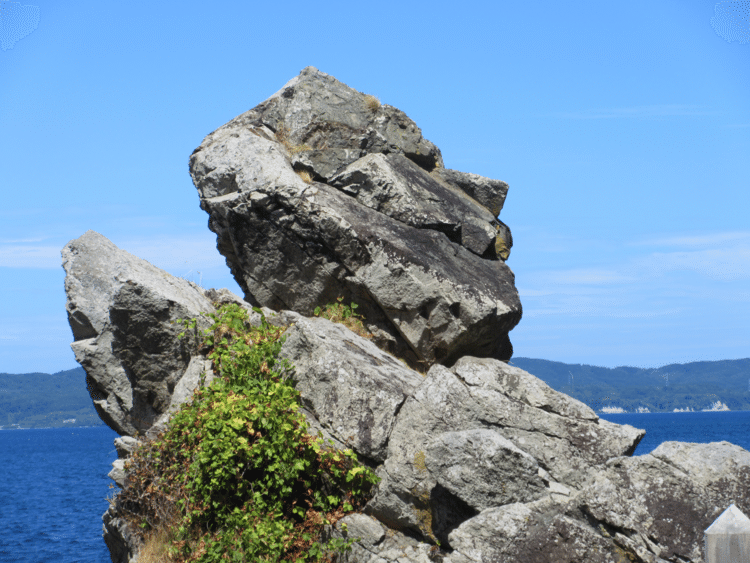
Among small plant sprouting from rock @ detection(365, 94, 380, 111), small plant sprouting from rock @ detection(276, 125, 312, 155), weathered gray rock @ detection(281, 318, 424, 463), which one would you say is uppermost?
small plant sprouting from rock @ detection(365, 94, 380, 111)

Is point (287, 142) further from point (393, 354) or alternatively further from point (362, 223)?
point (393, 354)

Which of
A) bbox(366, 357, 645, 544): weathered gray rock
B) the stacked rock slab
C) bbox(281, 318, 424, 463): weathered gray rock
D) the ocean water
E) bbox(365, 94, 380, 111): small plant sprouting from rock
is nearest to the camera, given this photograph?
the stacked rock slab

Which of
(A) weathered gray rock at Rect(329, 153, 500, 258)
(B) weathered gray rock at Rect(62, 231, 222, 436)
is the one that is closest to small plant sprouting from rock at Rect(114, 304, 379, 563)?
(B) weathered gray rock at Rect(62, 231, 222, 436)

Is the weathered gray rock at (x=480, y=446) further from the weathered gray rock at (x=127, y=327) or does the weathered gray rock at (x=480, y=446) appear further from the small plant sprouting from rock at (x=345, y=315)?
the weathered gray rock at (x=127, y=327)

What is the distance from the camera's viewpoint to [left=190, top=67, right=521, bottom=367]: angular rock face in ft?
49.0

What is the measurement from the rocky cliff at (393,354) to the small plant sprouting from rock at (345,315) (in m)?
0.21

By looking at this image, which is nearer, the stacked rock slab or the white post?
the white post

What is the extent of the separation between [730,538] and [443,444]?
4.62m

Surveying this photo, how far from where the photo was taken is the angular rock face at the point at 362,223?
14.9 meters

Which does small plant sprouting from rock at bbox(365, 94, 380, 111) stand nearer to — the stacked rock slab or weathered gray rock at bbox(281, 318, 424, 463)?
the stacked rock slab

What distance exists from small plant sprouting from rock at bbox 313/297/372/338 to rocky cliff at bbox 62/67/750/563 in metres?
0.21

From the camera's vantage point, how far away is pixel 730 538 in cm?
686

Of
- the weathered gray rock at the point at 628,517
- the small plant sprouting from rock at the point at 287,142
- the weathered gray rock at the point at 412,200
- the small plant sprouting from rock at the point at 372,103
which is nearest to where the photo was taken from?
the weathered gray rock at the point at 628,517

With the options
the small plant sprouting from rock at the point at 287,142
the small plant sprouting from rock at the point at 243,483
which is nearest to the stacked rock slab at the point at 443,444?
the small plant sprouting from rock at the point at 243,483
